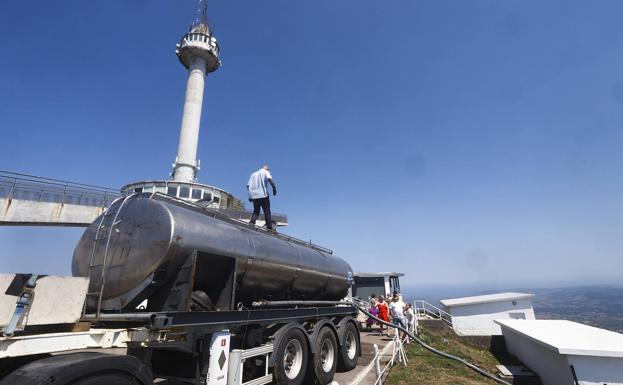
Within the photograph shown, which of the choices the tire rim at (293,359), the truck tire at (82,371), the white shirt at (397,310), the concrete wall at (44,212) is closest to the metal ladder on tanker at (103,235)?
the truck tire at (82,371)

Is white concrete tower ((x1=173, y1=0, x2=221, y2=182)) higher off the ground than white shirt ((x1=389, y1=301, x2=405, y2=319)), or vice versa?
white concrete tower ((x1=173, y1=0, x2=221, y2=182))

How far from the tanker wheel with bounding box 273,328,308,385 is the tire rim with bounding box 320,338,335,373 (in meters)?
0.94

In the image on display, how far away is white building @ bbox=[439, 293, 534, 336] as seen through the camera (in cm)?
2792

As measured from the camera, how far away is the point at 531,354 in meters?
15.2

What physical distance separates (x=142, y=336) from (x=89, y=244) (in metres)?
2.46

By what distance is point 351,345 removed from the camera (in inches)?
400

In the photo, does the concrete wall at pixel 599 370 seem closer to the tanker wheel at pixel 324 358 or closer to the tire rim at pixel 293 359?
the tanker wheel at pixel 324 358

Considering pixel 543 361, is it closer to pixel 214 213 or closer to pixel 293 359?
pixel 293 359

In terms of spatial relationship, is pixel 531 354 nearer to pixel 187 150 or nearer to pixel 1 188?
pixel 1 188

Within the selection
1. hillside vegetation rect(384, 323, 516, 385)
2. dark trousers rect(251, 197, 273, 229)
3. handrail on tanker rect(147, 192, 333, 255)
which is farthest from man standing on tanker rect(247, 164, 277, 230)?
hillside vegetation rect(384, 323, 516, 385)

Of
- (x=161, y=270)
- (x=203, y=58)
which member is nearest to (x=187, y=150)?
(x=203, y=58)

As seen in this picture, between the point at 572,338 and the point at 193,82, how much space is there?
140ft

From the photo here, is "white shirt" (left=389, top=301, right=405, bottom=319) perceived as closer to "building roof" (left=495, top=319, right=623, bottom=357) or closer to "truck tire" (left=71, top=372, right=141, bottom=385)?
"building roof" (left=495, top=319, right=623, bottom=357)

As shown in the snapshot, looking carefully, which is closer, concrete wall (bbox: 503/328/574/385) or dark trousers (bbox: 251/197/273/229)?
dark trousers (bbox: 251/197/273/229)
